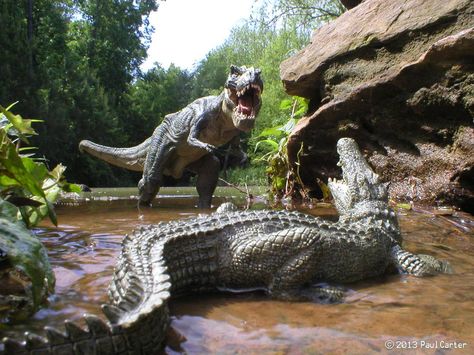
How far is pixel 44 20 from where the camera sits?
22453mm

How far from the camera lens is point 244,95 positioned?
5094 mm

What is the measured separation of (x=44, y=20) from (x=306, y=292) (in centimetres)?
2379

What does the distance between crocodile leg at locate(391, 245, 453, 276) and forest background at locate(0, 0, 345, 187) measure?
16.9ft

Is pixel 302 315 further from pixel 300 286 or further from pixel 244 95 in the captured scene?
pixel 244 95

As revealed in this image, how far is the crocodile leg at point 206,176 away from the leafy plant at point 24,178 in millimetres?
3476

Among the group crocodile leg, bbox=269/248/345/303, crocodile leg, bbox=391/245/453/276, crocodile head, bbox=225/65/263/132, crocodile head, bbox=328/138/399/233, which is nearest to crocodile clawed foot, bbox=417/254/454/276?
crocodile leg, bbox=391/245/453/276

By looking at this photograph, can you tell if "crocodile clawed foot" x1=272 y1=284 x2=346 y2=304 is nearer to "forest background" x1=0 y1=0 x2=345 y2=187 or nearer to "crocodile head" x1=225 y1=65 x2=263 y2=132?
"crocodile head" x1=225 y1=65 x2=263 y2=132

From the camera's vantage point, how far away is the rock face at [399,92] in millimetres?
4777

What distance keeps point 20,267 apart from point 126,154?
19.5ft

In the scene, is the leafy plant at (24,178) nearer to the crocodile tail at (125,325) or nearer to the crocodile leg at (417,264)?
the crocodile tail at (125,325)

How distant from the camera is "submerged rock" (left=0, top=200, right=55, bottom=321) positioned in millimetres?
1506

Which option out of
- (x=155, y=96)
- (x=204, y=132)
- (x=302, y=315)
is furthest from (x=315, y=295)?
(x=155, y=96)

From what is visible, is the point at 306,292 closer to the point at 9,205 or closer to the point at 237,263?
the point at 237,263

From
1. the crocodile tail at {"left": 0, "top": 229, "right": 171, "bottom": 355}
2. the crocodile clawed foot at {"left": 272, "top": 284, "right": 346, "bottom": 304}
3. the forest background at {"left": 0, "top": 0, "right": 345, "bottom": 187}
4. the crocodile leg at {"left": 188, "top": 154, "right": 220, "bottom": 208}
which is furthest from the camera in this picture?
the forest background at {"left": 0, "top": 0, "right": 345, "bottom": 187}
